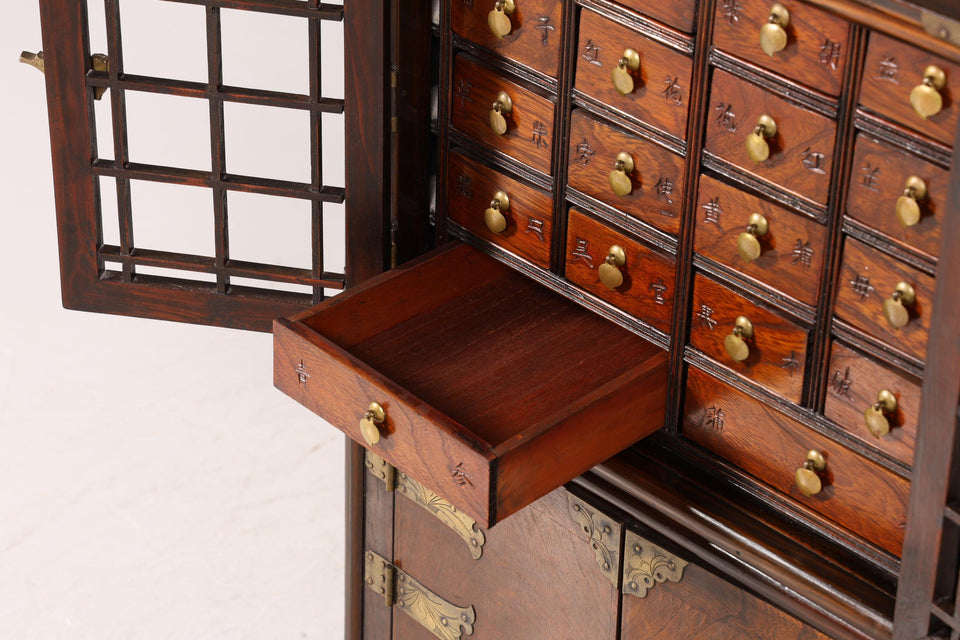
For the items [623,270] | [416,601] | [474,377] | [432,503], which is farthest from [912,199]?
[416,601]

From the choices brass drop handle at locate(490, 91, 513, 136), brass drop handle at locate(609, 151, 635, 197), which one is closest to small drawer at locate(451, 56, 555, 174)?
brass drop handle at locate(490, 91, 513, 136)

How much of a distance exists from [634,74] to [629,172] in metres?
0.12

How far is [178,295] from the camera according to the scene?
2.15 m

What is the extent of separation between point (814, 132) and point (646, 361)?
1.18 feet

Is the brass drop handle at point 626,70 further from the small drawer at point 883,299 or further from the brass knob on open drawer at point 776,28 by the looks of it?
the small drawer at point 883,299

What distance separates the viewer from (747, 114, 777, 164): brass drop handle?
1.68 metres

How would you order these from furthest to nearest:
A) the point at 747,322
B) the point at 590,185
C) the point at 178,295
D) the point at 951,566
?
the point at 178,295, the point at 590,185, the point at 747,322, the point at 951,566

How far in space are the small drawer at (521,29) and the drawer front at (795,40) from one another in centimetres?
23

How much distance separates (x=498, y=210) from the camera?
2.04 meters

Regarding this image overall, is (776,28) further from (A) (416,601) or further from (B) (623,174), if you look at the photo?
(A) (416,601)

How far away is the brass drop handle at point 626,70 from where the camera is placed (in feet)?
5.88

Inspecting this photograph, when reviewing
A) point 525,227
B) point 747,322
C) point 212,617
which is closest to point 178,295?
point 525,227

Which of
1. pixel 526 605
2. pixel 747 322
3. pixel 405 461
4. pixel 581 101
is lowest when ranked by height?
pixel 526 605

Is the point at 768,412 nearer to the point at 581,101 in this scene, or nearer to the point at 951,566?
the point at 951,566
